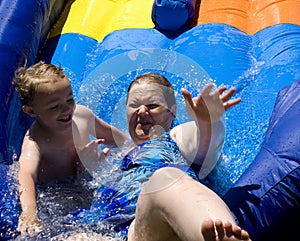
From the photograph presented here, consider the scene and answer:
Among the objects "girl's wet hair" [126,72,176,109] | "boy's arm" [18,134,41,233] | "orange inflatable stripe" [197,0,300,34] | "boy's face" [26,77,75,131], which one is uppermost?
"orange inflatable stripe" [197,0,300,34]

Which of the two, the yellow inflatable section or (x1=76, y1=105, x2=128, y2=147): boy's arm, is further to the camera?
the yellow inflatable section

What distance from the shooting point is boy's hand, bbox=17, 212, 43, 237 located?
1.40 metres

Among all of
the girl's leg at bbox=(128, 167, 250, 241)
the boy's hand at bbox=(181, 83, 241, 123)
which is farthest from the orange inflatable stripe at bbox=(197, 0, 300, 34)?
the girl's leg at bbox=(128, 167, 250, 241)

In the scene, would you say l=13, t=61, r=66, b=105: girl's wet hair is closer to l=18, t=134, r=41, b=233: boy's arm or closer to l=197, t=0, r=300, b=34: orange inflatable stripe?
l=18, t=134, r=41, b=233: boy's arm

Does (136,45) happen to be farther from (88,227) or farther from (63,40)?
(88,227)

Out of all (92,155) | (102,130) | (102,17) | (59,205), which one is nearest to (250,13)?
(102,17)

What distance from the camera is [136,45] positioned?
233cm

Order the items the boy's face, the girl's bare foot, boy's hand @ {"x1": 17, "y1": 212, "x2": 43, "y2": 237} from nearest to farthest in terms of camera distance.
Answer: the girl's bare foot, boy's hand @ {"x1": 17, "y1": 212, "x2": 43, "y2": 237}, the boy's face

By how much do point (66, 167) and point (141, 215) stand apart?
22.6 inches

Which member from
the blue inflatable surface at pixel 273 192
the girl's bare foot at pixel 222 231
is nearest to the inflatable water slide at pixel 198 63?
the blue inflatable surface at pixel 273 192

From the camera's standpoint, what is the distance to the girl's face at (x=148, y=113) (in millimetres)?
1719

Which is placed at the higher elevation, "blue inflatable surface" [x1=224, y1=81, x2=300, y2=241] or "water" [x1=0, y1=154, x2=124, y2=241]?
"blue inflatable surface" [x1=224, y1=81, x2=300, y2=241]

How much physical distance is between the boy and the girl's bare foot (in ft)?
2.37

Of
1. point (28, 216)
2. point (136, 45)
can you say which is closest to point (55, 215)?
point (28, 216)
